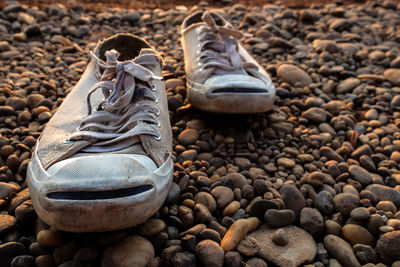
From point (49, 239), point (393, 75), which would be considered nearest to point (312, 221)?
point (49, 239)

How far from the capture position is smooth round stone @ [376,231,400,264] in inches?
60.1

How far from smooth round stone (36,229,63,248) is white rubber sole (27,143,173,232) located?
0.48 ft

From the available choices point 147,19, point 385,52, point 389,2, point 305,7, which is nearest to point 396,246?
point 385,52

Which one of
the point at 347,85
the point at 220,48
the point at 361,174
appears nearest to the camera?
the point at 361,174

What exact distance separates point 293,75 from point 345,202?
133 centimetres

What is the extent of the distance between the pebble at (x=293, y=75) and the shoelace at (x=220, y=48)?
55cm

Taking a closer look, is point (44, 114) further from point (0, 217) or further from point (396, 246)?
point (396, 246)

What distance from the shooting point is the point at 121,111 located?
1.72m

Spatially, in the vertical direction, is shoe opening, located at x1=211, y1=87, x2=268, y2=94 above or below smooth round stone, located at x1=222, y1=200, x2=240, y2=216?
above

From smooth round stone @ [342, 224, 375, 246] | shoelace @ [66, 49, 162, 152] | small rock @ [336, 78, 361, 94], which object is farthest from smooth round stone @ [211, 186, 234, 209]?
small rock @ [336, 78, 361, 94]

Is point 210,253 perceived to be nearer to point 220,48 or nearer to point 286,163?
point 286,163

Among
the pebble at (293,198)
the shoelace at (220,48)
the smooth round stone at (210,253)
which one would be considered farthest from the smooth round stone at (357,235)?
the shoelace at (220,48)

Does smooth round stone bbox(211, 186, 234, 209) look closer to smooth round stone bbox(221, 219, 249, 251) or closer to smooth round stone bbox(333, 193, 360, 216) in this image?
smooth round stone bbox(221, 219, 249, 251)

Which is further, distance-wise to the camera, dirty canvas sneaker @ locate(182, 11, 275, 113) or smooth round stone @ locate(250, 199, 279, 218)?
dirty canvas sneaker @ locate(182, 11, 275, 113)
